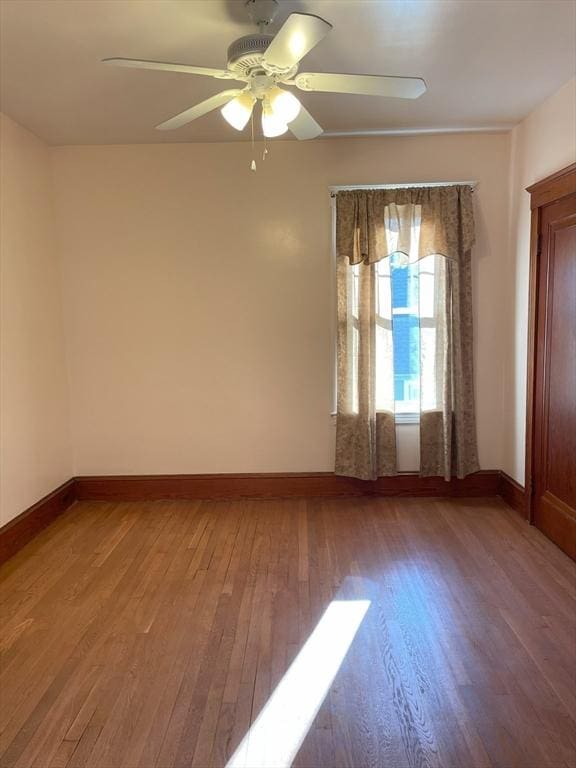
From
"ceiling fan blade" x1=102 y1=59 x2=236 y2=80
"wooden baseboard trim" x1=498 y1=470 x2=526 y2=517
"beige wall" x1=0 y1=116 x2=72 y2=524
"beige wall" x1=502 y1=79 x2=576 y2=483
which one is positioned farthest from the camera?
"wooden baseboard trim" x1=498 y1=470 x2=526 y2=517

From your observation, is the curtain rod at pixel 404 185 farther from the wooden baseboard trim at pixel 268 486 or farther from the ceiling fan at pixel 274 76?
the wooden baseboard trim at pixel 268 486

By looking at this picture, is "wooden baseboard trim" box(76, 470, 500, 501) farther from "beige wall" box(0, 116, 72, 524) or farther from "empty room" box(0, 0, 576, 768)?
"beige wall" box(0, 116, 72, 524)

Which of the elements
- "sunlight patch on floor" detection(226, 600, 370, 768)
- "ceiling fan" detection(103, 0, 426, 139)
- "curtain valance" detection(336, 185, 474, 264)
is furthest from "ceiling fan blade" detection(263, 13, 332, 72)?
"sunlight patch on floor" detection(226, 600, 370, 768)

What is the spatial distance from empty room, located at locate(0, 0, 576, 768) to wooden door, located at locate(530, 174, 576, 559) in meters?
0.02

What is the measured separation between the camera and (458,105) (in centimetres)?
304

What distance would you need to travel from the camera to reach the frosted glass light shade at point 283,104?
6.56 ft

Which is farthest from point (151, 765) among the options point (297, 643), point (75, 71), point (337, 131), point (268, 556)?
point (337, 131)

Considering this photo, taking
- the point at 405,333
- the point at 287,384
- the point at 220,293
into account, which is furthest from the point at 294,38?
the point at 287,384

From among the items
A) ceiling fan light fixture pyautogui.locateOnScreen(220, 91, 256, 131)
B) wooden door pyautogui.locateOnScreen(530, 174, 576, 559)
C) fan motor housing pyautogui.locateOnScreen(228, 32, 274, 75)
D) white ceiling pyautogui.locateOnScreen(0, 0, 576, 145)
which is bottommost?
wooden door pyautogui.locateOnScreen(530, 174, 576, 559)

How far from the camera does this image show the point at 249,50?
1.79 m

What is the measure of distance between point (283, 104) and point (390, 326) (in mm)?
1889

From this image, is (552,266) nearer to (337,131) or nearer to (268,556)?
(337,131)

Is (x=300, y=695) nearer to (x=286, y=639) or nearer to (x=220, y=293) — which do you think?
(x=286, y=639)

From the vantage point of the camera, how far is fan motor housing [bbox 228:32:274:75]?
1785 millimetres
